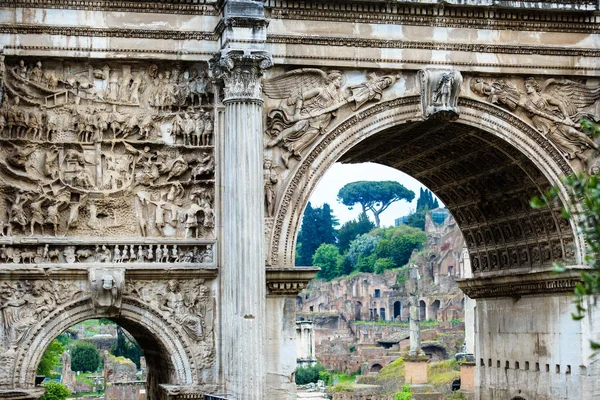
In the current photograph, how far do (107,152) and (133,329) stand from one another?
2872mm

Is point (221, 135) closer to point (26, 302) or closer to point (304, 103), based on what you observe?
point (304, 103)

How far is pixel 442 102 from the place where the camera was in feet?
64.2

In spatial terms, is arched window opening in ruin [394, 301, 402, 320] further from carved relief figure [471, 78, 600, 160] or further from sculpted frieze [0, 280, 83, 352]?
sculpted frieze [0, 280, 83, 352]

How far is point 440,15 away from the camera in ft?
65.4

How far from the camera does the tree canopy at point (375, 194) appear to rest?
143m

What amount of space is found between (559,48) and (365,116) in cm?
367

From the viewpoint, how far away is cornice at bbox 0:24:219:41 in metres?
18.0

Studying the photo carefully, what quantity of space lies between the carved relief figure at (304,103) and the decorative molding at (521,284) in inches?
180

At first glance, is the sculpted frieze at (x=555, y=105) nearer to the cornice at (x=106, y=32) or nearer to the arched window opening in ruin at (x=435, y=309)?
the cornice at (x=106, y=32)

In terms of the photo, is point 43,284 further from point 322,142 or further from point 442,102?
point 442,102

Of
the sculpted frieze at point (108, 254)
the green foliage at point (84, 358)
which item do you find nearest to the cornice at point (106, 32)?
the sculpted frieze at point (108, 254)

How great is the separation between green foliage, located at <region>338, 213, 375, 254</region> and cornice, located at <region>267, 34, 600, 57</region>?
10151 centimetres

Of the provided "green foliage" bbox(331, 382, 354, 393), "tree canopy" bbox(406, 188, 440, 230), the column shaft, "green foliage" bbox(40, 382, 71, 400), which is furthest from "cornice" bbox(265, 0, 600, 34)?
"tree canopy" bbox(406, 188, 440, 230)

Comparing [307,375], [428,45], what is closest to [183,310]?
[428,45]
